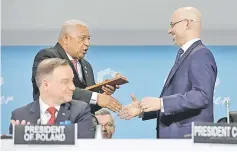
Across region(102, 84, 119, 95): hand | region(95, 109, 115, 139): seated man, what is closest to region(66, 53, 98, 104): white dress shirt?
region(102, 84, 119, 95): hand

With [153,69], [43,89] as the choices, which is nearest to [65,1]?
[153,69]

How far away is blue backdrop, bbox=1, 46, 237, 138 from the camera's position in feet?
15.7

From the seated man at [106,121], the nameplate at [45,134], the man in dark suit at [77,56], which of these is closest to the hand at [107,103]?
the man in dark suit at [77,56]

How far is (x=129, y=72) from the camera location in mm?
4863

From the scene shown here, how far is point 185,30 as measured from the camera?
10.2ft

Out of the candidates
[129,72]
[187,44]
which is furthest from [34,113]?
[129,72]

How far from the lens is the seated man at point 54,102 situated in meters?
2.84

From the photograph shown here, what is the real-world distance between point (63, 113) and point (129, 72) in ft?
6.74

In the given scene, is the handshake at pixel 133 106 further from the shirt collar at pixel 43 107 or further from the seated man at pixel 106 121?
the seated man at pixel 106 121

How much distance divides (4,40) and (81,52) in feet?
5.00

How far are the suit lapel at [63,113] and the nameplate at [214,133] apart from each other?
707 millimetres

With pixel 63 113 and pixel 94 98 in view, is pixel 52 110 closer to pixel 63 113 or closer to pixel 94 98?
pixel 63 113

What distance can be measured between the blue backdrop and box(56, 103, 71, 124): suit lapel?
74.2 inches

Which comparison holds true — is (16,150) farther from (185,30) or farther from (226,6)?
(226,6)
